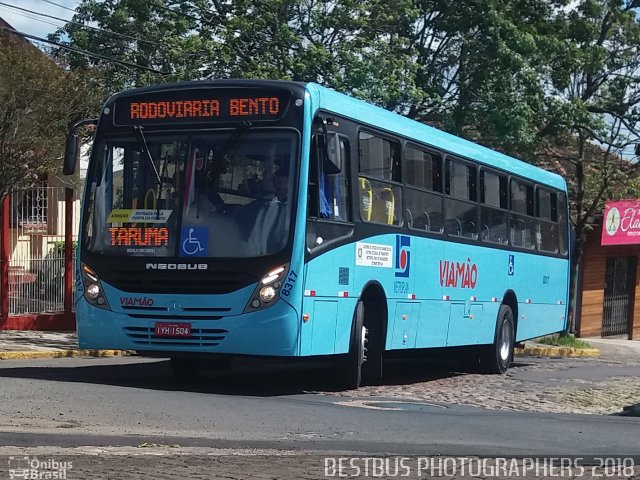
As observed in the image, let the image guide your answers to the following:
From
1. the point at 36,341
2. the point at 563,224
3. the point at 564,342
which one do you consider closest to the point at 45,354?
the point at 36,341

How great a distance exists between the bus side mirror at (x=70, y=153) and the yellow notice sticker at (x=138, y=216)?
3.12ft

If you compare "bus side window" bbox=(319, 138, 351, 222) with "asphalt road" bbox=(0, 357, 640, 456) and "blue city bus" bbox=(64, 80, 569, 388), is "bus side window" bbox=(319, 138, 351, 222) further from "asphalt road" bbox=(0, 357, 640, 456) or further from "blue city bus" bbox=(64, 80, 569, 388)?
"asphalt road" bbox=(0, 357, 640, 456)

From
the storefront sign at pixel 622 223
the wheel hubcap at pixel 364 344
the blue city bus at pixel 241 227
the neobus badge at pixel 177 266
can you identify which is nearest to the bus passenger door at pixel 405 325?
the blue city bus at pixel 241 227

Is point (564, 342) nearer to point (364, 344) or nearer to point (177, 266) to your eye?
point (364, 344)

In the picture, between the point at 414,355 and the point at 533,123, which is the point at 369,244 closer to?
the point at 414,355

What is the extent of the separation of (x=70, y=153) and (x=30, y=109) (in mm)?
6956

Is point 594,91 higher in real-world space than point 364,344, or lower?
higher

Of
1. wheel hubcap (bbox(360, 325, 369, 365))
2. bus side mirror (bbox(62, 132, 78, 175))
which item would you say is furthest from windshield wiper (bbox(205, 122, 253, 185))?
wheel hubcap (bbox(360, 325, 369, 365))

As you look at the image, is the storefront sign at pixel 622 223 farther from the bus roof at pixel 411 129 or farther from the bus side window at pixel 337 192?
the bus side window at pixel 337 192

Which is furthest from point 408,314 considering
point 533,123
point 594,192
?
point 594,192

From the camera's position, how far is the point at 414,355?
1758 centimetres

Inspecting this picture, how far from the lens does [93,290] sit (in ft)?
39.8

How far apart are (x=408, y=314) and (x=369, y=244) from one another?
167 centimetres

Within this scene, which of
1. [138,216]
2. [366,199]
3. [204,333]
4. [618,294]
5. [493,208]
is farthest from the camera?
[618,294]
